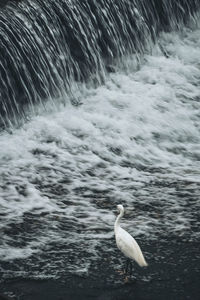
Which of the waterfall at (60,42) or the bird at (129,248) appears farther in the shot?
the waterfall at (60,42)

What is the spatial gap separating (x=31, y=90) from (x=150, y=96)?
207 cm

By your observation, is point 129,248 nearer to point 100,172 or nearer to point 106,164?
point 100,172

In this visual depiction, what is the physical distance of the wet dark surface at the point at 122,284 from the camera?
6507 mm

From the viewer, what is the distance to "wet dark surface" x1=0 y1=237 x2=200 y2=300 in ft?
21.3

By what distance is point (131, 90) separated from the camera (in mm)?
11461

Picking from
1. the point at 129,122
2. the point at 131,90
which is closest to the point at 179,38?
the point at 131,90

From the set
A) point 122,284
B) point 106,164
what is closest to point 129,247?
point 122,284

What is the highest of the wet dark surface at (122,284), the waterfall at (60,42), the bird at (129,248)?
the waterfall at (60,42)

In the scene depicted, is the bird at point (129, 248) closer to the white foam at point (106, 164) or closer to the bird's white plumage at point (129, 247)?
the bird's white plumage at point (129, 247)

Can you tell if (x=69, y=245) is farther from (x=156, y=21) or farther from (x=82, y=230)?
(x=156, y=21)

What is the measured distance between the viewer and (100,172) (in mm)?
8977

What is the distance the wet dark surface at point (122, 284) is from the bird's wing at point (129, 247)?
29 centimetres

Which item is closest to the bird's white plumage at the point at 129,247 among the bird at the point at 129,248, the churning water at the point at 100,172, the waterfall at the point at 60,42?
the bird at the point at 129,248

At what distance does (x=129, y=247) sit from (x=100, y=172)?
2487mm
